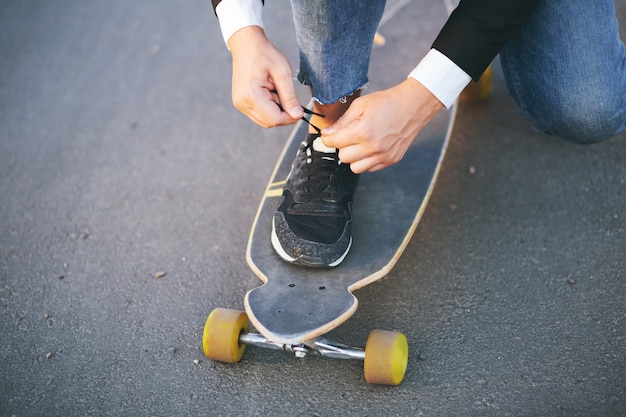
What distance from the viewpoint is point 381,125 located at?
56.4 inches

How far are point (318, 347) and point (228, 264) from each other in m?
0.56

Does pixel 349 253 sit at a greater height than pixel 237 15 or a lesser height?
lesser

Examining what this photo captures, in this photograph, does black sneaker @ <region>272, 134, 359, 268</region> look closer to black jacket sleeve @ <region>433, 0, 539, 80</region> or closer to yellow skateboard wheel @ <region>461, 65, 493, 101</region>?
black jacket sleeve @ <region>433, 0, 539, 80</region>

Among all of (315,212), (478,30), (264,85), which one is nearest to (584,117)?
(478,30)

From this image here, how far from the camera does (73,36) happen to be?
328cm

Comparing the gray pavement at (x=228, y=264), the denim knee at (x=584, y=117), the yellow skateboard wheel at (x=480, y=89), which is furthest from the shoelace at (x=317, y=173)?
the yellow skateboard wheel at (x=480, y=89)

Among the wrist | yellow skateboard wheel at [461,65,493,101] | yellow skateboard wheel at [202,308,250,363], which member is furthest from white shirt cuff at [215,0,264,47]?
yellow skateboard wheel at [461,65,493,101]

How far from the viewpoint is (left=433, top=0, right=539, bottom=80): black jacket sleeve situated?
4.71 feet

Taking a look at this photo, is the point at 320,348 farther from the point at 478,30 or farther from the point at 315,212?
the point at 478,30

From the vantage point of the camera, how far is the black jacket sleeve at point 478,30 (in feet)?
4.71

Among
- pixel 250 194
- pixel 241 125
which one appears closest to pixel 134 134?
pixel 241 125

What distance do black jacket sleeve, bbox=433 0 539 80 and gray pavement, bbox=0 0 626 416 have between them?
2.35 feet

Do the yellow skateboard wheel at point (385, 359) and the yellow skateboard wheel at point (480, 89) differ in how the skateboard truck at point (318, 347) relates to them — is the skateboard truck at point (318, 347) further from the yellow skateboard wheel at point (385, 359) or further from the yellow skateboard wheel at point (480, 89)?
the yellow skateboard wheel at point (480, 89)

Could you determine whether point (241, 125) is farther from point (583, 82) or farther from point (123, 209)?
point (583, 82)
